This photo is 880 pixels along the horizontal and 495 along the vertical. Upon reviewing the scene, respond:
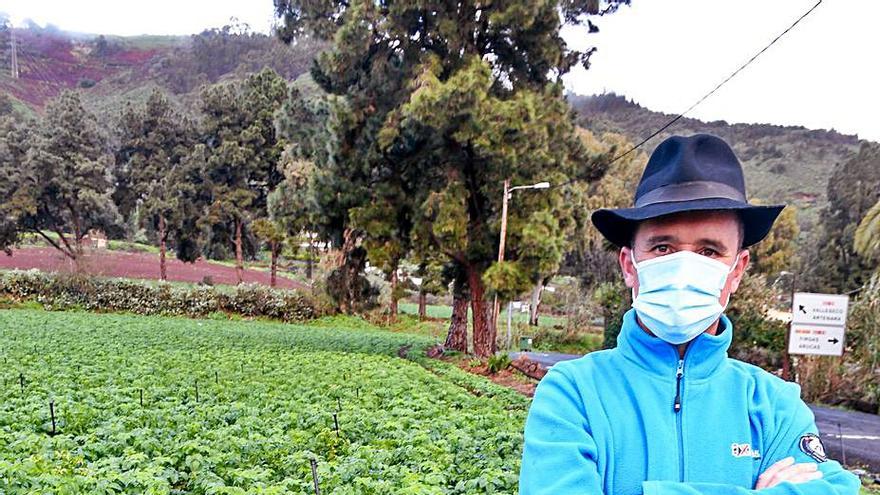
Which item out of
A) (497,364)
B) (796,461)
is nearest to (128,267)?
(497,364)

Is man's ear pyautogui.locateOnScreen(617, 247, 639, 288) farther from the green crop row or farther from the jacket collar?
the green crop row

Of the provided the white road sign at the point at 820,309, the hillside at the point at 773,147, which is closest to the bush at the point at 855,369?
the white road sign at the point at 820,309

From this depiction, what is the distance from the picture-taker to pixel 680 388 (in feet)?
6.12

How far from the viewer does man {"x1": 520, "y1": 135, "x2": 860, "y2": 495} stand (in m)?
1.78

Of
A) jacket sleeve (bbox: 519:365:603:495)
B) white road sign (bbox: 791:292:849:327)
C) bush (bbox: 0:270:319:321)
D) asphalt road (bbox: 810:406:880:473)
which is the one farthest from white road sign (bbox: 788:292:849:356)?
bush (bbox: 0:270:319:321)

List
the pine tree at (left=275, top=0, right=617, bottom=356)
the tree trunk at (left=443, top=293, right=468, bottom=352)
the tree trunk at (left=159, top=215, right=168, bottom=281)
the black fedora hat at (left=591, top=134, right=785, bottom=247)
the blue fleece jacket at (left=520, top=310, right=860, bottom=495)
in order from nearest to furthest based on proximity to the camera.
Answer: the blue fleece jacket at (left=520, top=310, right=860, bottom=495) < the black fedora hat at (left=591, top=134, right=785, bottom=247) < the pine tree at (left=275, top=0, right=617, bottom=356) < the tree trunk at (left=443, top=293, right=468, bottom=352) < the tree trunk at (left=159, top=215, right=168, bottom=281)

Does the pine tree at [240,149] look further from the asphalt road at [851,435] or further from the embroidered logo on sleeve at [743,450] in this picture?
the embroidered logo on sleeve at [743,450]

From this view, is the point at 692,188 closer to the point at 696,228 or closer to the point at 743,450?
the point at 696,228

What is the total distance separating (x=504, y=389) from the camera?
13727 millimetres

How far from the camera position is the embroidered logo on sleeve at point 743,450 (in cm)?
183

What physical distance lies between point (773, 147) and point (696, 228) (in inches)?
3185

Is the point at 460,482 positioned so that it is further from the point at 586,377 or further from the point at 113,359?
the point at 113,359

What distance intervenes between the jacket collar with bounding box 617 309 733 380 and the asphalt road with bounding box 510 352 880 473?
8.60 metres

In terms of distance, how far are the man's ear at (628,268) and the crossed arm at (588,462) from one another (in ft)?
1.31
